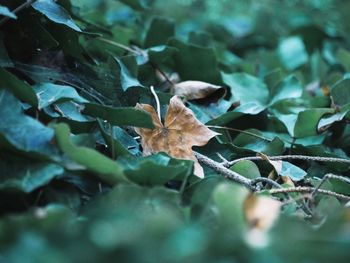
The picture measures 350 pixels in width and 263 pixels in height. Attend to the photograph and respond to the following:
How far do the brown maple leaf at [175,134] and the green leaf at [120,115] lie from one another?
59 mm

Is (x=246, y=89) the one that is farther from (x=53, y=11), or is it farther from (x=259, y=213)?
(x=259, y=213)

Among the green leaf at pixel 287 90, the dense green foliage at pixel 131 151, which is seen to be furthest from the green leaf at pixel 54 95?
the green leaf at pixel 287 90

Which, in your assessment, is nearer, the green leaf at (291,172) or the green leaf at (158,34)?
the green leaf at (291,172)

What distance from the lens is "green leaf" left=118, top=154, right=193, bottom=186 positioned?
695 millimetres

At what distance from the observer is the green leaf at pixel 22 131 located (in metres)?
0.69

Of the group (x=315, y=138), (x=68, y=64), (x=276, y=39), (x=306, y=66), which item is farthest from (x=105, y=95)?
(x=276, y=39)

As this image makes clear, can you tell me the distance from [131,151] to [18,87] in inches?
7.6

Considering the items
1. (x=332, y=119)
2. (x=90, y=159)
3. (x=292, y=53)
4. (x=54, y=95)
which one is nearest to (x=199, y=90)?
(x=332, y=119)

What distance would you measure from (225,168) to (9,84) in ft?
1.12

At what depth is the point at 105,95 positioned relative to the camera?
98 cm

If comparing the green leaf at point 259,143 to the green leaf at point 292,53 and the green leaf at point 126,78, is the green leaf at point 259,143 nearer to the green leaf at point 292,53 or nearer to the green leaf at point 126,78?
the green leaf at point 126,78

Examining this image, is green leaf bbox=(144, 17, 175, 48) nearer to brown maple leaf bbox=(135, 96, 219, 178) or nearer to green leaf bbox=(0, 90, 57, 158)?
brown maple leaf bbox=(135, 96, 219, 178)

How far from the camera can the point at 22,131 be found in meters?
0.70

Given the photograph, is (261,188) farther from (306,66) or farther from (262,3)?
(262,3)
